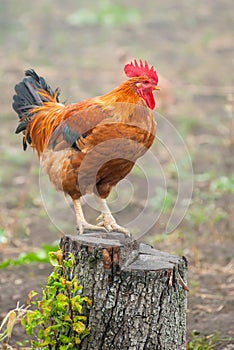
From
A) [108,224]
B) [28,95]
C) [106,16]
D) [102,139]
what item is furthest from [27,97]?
[106,16]

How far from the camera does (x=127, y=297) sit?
135 inches

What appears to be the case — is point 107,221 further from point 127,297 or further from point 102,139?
point 127,297

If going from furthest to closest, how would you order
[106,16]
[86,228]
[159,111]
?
[106,16] < [159,111] < [86,228]

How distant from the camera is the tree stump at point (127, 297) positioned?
11.3ft

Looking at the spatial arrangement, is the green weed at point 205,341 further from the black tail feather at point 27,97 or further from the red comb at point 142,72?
the black tail feather at point 27,97

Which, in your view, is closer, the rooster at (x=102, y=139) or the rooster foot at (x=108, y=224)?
the rooster at (x=102, y=139)

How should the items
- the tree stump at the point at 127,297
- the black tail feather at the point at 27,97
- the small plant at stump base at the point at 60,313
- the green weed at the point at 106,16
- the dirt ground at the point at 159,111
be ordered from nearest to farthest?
the small plant at stump base at the point at 60,313, the tree stump at the point at 127,297, the black tail feather at the point at 27,97, the dirt ground at the point at 159,111, the green weed at the point at 106,16

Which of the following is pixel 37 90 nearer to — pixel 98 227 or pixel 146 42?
pixel 98 227

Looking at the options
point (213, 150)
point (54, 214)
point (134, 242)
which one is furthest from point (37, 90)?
point (213, 150)

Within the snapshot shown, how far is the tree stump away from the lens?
3.44 metres

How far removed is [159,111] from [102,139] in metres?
5.96

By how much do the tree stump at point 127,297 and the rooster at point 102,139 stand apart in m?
0.67

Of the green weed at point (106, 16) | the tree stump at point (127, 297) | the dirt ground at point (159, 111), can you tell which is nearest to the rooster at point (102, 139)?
the tree stump at point (127, 297)

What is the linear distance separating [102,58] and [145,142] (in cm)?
952
